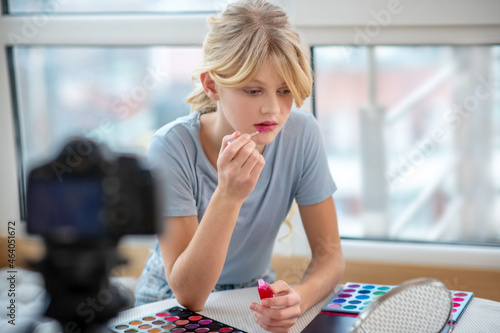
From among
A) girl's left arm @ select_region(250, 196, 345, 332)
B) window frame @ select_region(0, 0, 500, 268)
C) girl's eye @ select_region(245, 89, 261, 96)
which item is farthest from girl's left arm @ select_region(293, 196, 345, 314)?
window frame @ select_region(0, 0, 500, 268)

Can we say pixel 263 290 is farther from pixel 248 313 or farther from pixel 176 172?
pixel 176 172

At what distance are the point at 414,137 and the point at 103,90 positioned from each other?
950mm

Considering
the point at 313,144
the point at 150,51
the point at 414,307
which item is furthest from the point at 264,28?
the point at 150,51

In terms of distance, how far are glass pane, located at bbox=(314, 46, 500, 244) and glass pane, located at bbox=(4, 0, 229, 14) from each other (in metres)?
0.38

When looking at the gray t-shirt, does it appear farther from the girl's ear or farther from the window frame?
the window frame

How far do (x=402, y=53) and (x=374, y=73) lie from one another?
9 cm

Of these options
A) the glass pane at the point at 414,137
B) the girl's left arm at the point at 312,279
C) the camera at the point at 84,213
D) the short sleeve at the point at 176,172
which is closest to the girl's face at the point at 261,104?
the short sleeve at the point at 176,172

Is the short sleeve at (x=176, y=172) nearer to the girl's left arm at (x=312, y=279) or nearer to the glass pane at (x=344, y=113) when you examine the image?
the girl's left arm at (x=312, y=279)

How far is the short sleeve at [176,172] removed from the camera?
963mm

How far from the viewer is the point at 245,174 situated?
854 millimetres

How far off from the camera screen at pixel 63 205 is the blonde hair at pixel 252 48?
1.60 feet

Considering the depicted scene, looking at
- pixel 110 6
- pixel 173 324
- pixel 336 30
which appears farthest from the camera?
pixel 110 6

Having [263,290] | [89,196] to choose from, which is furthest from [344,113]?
[89,196]

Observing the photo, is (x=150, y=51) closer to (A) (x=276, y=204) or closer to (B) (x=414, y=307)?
(A) (x=276, y=204)
